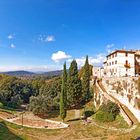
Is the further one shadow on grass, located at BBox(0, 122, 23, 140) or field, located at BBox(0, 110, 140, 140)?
shadow on grass, located at BBox(0, 122, 23, 140)

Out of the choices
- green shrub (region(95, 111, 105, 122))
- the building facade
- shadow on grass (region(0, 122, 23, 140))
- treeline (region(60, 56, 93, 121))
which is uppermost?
the building facade

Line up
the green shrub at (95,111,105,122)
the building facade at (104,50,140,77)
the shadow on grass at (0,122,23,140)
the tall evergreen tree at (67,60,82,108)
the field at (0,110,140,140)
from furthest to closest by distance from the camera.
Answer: the building facade at (104,50,140,77) → the tall evergreen tree at (67,60,82,108) → the green shrub at (95,111,105,122) → the shadow on grass at (0,122,23,140) → the field at (0,110,140,140)

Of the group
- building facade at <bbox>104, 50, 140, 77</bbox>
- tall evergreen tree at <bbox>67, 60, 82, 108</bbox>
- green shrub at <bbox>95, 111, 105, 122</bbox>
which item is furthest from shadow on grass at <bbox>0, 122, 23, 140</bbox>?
building facade at <bbox>104, 50, 140, 77</bbox>

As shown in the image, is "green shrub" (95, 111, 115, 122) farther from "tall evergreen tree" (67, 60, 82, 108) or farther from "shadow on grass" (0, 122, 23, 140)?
"shadow on grass" (0, 122, 23, 140)

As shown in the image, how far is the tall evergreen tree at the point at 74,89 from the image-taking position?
66.1 metres

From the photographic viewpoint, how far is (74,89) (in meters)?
66.1

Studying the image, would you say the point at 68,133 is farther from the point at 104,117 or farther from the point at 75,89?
the point at 75,89

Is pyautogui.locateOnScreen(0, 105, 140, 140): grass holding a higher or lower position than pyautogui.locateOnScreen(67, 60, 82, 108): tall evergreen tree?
lower

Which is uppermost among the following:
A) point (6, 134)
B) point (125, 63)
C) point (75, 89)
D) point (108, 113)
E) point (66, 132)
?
point (125, 63)

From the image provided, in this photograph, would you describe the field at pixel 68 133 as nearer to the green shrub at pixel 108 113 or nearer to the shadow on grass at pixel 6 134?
the shadow on grass at pixel 6 134

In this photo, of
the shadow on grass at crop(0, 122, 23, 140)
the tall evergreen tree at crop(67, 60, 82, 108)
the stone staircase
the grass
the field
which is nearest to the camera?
the field

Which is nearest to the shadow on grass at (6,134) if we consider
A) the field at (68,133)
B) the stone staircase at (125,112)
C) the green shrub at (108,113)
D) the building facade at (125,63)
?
the field at (68,133)

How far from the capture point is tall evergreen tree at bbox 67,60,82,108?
66125mm

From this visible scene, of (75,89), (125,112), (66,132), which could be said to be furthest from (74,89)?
(66,132)
